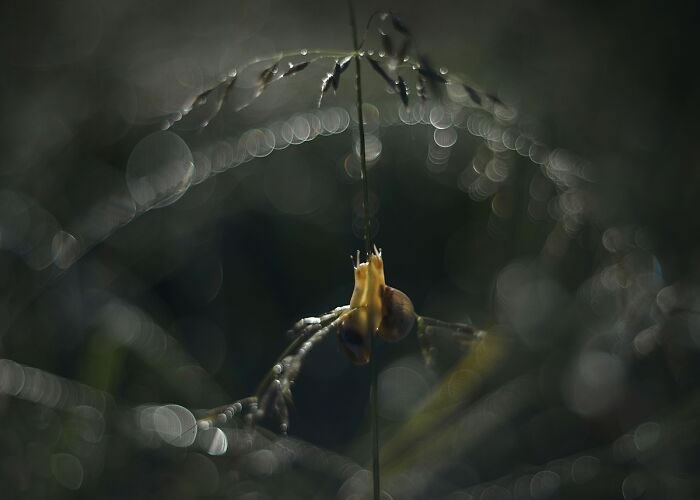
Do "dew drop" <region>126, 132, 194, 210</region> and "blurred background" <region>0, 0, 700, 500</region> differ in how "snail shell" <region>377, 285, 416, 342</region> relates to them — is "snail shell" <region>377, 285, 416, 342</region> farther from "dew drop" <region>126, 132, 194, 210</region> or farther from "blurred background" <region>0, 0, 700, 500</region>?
"dew drop" <region>126, 132, 194, 210</region>

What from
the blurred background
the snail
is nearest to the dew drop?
the blurred background

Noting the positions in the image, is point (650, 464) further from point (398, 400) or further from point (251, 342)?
point (251, 342)

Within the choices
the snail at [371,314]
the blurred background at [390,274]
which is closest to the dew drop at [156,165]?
the blurred background at [390,274]

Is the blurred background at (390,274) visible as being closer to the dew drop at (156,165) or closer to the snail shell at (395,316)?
the dew drop at (156,165)

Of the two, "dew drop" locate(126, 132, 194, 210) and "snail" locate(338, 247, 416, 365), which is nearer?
"snail" locate(338, 247, 416, 365)

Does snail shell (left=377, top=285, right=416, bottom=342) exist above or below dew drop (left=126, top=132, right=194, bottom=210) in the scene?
below
